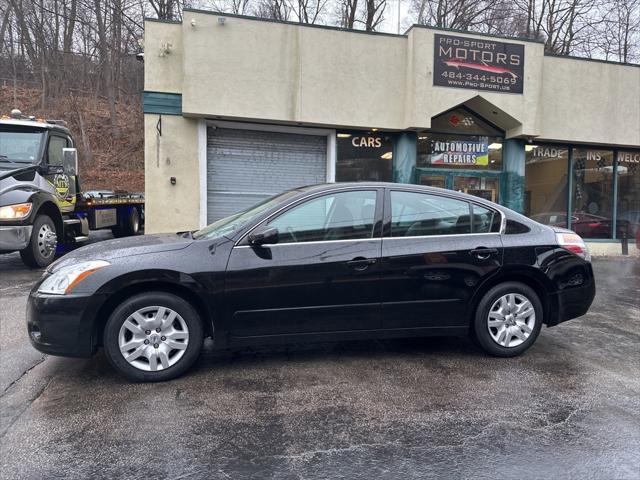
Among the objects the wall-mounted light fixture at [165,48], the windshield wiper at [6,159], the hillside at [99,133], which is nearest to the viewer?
the windshield wiper at [6,159]

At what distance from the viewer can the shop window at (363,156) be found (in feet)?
38.8

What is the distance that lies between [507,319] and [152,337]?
10.4 feet

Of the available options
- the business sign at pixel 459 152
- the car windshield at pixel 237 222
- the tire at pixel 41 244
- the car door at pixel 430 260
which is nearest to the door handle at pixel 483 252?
the car door at pixel 430 260

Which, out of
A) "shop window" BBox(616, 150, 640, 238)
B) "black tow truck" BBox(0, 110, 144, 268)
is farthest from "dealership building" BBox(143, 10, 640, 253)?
"black tow truck" BBox(0, 110, 144, 268)

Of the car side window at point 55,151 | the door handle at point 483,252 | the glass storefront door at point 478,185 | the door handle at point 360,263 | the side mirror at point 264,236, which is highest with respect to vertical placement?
the car side window at point 55,151

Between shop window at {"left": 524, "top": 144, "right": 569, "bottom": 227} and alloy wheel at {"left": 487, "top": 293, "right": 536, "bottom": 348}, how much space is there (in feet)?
30.3

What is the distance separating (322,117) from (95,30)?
20.7 meters

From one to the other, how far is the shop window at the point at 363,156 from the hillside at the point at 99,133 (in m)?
16.7

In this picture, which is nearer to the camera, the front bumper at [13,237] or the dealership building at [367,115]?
the front bumper at [13,237]

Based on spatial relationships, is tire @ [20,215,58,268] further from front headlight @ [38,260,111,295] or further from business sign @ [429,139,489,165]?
business sign @ [429,139,489,165]

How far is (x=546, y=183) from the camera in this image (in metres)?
13.3

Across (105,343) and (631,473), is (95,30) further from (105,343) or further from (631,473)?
(631,473)

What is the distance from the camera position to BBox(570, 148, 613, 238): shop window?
44.3 ft

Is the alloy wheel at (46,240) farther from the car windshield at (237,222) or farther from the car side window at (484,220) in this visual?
the car side window at (484,220)
